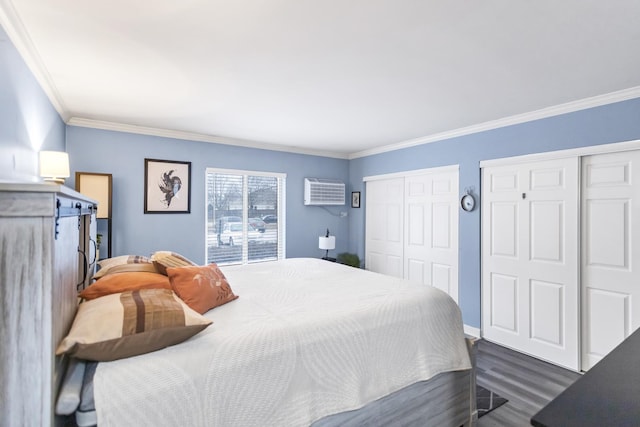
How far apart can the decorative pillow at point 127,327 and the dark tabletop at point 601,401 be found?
1239 millimetres

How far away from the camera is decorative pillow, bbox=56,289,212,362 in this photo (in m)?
1.13

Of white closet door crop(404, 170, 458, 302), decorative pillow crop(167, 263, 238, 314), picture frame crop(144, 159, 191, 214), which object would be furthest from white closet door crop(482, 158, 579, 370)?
picture frame crop(144, 159, 191, 214)

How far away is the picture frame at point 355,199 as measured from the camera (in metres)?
5.40

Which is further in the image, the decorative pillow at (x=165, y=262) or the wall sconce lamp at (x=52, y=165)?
the wall sconce lamp at (x=52, y=165)

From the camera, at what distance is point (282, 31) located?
69.9 inches

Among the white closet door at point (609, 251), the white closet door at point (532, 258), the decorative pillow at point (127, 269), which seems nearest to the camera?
the decorative pillow at point (127, 269)

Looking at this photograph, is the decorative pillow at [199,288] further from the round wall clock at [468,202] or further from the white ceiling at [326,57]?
the round wall clock at [468,202]

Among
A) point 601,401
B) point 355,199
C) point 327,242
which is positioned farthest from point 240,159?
point 601,401

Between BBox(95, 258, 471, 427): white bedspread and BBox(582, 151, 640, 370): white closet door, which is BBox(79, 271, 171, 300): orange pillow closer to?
BBox(95, 258, 471, 427): white bedspread

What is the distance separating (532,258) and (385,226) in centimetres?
206

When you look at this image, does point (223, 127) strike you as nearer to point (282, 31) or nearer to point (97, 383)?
point (282, 31)

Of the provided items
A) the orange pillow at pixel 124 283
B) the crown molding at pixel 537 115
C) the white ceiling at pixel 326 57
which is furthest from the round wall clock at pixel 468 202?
the orange pillow at pixel 124 283

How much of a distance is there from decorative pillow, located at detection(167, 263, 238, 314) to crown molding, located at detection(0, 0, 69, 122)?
1539 millimetres

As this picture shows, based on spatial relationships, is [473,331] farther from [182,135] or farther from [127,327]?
[182,135]
